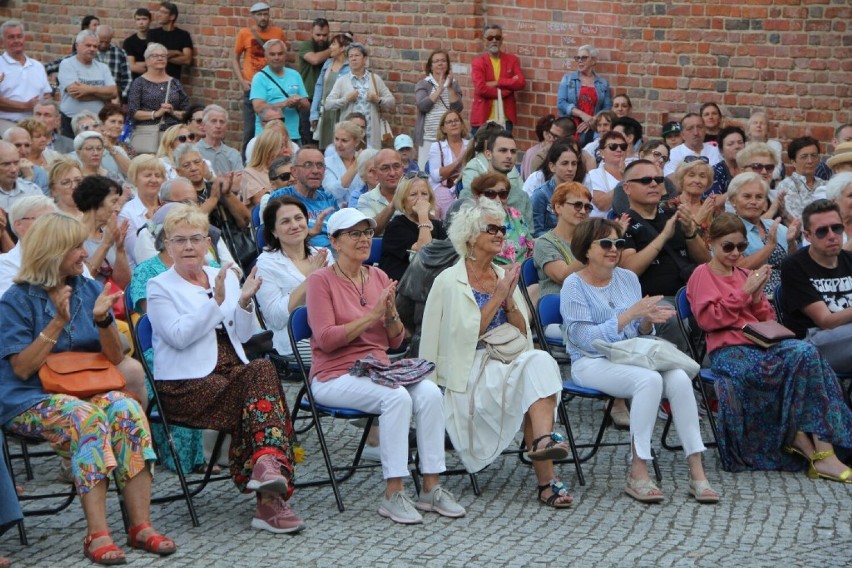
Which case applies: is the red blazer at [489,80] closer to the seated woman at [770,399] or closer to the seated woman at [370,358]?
the seated woman at [770,399]

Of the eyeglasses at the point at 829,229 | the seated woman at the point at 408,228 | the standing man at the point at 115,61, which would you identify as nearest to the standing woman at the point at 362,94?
the standing man at the point at 115,61

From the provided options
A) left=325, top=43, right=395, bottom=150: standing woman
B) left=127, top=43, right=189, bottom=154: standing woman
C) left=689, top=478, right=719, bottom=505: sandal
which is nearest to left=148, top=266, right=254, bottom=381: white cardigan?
left=689, top=478, right=719, bottom=505: sandal

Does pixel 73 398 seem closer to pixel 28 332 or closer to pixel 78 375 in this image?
pixel 78 375

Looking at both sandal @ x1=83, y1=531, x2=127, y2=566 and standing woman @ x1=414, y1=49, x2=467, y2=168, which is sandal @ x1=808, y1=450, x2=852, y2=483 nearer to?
sandal @ x1=83, y1=531, x2=127, y2=566

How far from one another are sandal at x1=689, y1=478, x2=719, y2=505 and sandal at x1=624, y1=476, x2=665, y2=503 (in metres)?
0.18

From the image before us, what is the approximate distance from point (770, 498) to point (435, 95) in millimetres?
8026

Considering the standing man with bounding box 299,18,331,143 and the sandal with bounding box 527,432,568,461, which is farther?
the standing man with bounding box 299,18,331,143

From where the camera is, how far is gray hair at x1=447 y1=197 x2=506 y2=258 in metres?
7.76

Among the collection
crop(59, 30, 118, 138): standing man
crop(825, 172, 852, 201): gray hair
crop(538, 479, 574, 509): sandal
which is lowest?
crop(538, 479, 574, 509): sandal

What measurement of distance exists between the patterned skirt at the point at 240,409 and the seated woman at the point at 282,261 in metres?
1.28

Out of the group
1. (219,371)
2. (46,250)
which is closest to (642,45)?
(219,371)

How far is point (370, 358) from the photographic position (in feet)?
24.2

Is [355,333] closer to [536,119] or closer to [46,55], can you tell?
[536,119]

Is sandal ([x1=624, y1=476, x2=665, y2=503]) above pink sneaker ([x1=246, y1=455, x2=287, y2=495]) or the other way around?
the other way around
